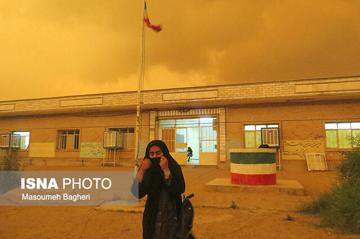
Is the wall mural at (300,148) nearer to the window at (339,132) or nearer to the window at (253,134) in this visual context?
the window at (339,132)

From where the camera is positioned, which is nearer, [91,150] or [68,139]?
[91,150]

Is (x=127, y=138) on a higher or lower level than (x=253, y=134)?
lower

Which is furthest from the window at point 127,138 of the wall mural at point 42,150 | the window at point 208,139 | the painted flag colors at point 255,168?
the painted flag colors at point 255,168

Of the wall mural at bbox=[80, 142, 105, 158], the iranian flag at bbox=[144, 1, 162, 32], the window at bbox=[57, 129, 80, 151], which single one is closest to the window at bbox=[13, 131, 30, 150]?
the window at bbox=[57, 129, 80, 151]

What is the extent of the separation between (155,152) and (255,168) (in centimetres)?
680

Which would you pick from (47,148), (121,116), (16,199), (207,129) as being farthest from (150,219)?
(47,148)

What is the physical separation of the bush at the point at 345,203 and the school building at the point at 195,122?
259 inches

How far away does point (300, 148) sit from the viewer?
1564cm

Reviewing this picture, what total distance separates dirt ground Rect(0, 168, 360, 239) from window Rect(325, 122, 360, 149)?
8.06 m

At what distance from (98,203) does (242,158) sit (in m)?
4.54

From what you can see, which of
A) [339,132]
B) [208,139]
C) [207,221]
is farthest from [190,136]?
[207,221]

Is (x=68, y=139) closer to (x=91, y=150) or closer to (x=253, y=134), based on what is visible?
(x=91, y=150)

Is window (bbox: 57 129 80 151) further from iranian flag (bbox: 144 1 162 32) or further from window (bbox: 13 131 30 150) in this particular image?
iranian flag (bbox: 144 1 162 32)

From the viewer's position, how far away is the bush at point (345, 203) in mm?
5320
